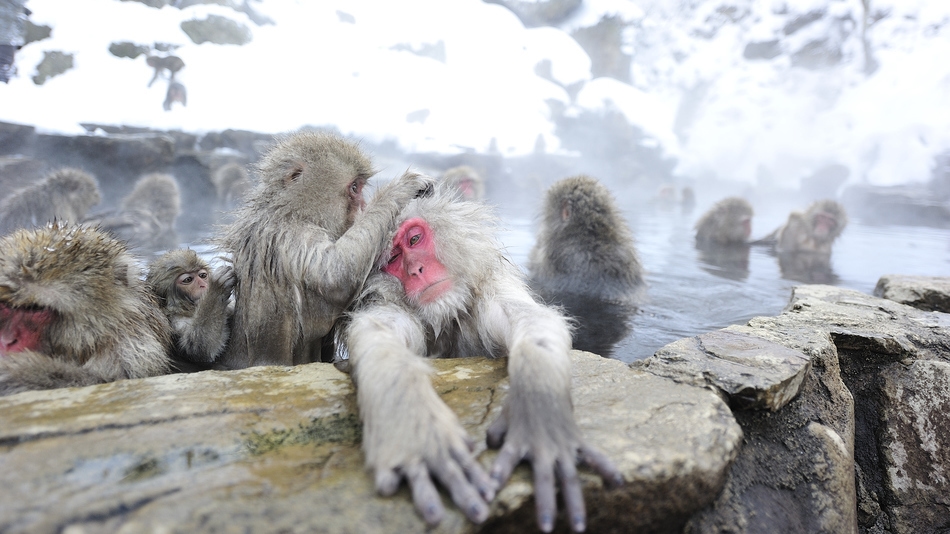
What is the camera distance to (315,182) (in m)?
2.34

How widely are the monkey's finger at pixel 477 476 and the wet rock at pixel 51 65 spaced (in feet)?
22.4

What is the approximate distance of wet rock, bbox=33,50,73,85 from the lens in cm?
570

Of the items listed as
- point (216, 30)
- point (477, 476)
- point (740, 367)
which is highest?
point (216, 30)

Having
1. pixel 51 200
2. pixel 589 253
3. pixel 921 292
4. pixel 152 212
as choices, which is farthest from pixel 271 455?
pixel 152 212

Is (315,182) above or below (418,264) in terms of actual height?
above

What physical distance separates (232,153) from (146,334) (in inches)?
326

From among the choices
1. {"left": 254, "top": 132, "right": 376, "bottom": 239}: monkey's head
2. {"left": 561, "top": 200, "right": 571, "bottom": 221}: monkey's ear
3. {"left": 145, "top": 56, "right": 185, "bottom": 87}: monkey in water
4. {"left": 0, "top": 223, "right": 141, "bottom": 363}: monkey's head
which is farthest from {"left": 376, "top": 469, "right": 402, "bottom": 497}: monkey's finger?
{"left": 145, "top": 56, "right": 185, "bottom": 87}: monkey in water

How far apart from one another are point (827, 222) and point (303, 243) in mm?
8194

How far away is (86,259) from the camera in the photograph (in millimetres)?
2049

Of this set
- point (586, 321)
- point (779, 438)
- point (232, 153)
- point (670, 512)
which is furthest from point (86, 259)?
point (232, 153)

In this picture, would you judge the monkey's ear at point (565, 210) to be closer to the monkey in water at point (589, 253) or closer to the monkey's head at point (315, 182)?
the monkey in water at point (589, 253)

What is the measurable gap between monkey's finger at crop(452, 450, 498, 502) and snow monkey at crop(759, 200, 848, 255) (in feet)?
27.3

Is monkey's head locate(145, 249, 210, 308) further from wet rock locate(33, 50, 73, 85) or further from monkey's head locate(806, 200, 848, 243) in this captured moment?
monkey's head locate(806, 200, 848, 243)

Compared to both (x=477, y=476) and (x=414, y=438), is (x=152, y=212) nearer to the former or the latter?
(x=414, y=438)
